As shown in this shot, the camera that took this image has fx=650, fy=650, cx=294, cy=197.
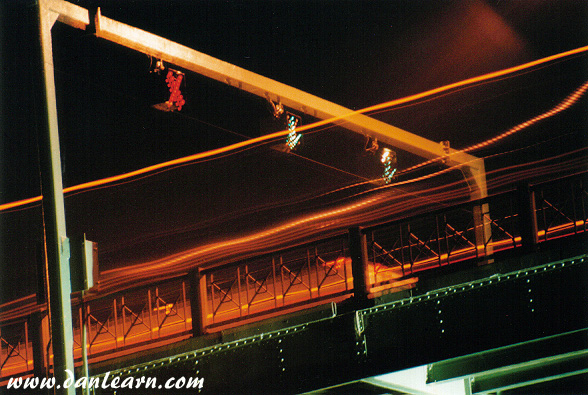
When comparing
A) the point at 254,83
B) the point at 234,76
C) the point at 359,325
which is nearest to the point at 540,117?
the point at 254,83

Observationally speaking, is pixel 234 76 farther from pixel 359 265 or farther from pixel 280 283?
pixel 280 283

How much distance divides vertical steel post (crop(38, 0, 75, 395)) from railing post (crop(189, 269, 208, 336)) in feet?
9.41

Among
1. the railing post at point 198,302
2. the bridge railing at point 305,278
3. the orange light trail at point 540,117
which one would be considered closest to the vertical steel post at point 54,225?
the bridge railing at point 305,278

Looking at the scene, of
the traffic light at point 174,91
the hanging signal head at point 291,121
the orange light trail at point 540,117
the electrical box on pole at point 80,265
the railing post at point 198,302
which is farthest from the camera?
the orange light trail at point 540,117

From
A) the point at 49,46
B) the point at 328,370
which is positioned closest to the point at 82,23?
the point at 49,46

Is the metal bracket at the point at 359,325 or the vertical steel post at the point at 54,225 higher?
the vertical steel post at the point at 54,225

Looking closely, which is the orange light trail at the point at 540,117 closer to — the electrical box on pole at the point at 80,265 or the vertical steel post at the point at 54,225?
the electrical box on pole at the point at 80,265

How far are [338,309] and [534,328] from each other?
274cm

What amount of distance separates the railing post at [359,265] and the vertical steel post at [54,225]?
13.2 ft

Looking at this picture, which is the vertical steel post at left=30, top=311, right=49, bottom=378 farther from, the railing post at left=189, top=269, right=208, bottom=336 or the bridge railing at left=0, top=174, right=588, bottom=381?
the railing post at left=189, top=269, right=208, bottom=336

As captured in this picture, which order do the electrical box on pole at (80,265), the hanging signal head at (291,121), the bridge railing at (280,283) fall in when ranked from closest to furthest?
the electrical box on pole at (80,265) → the hanging signal head at (291,121) → the bridge railing at (280,283)

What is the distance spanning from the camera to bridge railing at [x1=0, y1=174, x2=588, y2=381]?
31.3ft

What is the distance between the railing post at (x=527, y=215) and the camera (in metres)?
8.75

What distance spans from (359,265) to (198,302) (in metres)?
2.73
